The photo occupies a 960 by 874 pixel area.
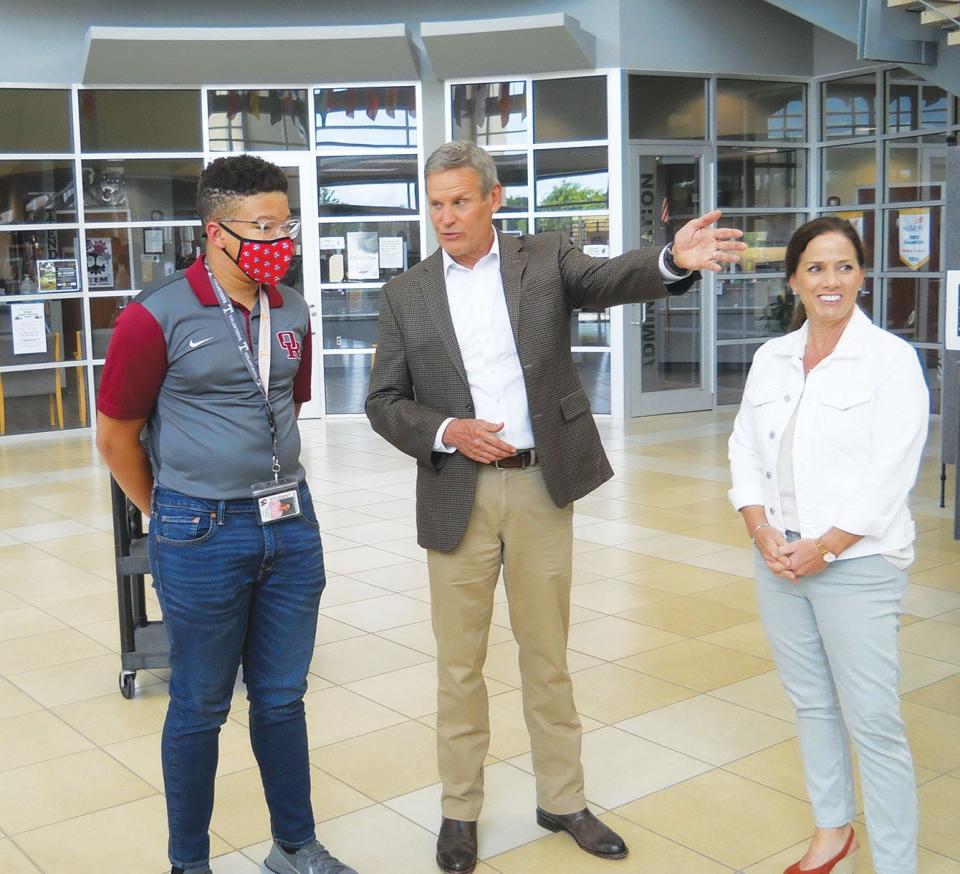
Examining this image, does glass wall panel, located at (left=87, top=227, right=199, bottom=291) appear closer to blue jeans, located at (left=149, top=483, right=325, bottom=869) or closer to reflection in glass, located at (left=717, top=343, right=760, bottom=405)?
reflection in glass, located at (left=717, top=343, right=760, bottom=405)

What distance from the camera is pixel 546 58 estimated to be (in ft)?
35.3

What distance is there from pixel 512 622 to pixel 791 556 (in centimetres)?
76

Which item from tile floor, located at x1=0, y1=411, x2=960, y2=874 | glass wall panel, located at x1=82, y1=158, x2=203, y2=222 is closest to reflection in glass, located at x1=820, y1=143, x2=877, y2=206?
tile floor, located at x1=0, y1=411, x2=960, y2=874

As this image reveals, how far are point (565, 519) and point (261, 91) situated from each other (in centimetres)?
931

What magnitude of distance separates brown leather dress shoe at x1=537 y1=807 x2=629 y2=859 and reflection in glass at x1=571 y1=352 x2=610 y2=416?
8.36m

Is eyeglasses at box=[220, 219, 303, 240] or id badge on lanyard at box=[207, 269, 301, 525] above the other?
eyeglasses at box=[220, 219, 303, 240]

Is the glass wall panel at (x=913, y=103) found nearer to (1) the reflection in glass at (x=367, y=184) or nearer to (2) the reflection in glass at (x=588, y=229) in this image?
(2) the reflection in glass at (x=588, y=229)

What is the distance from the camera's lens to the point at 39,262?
11031 millimetres

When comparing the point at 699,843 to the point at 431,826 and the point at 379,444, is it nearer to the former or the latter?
→ the point at 431,826

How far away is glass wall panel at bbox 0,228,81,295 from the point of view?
10914 mm

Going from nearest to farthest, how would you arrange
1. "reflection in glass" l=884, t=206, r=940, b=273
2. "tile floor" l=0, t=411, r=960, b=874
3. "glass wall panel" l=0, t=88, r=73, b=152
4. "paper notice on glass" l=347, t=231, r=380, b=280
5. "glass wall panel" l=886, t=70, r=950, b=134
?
"tile floor" l=0, t=411, r=960, b=874 → "glass wall panel" l=0, t=88, r=73, b=152 → "glass wall panel" l=886, t=70, r=950, b=134 → "reflection in glass" l=884, t=206, r=940, b=273 → "paper notice on glass" l=347, t=231, r=380, b=280

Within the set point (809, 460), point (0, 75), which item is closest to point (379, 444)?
point (0, 75)

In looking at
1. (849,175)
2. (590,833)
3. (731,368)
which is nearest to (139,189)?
(731,368)

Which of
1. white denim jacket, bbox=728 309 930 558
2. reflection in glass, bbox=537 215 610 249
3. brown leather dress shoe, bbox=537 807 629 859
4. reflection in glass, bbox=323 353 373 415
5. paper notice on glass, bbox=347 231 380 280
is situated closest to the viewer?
white denim jacket, bbox=728 309 930 558
